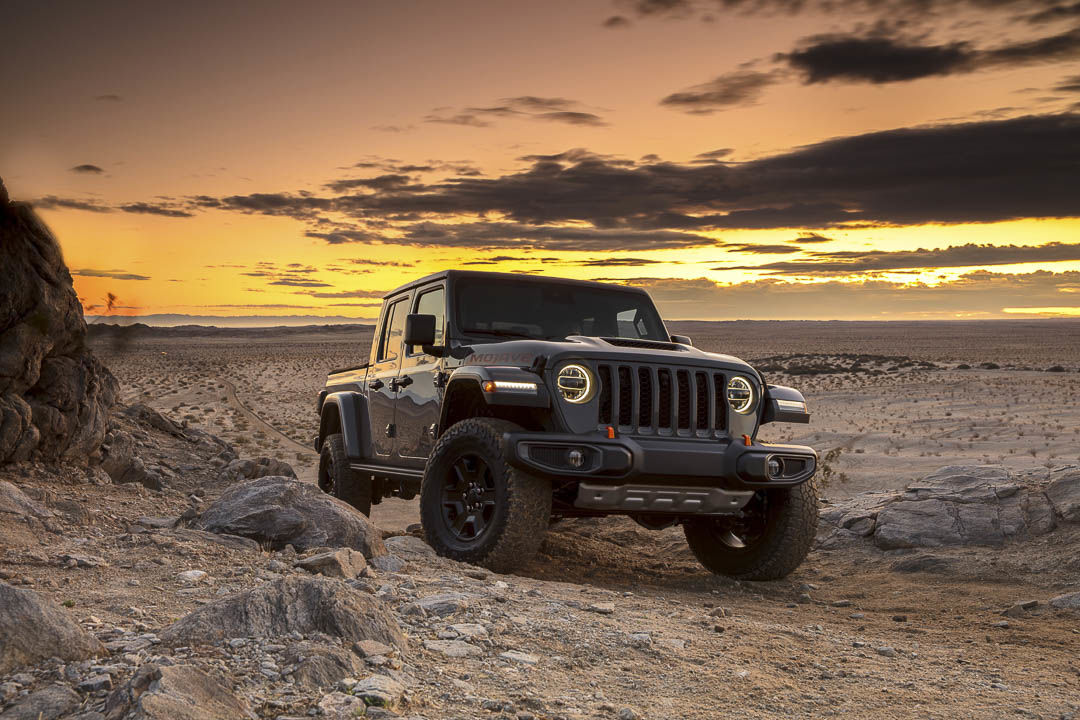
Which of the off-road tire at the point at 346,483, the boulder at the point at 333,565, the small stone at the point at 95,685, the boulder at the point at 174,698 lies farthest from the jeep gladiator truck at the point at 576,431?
the small stone at the point at 95,685

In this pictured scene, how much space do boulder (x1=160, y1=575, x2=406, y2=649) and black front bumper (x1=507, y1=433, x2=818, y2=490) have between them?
198 centimetres

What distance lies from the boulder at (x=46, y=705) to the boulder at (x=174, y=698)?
0.17m

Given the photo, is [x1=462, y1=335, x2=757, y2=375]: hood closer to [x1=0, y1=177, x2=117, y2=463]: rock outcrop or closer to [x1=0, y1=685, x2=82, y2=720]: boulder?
[x1=0, y1=685, x2=82, y2=720]: boulder

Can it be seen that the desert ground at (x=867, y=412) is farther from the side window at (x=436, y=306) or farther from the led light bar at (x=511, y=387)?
the side window at (x=436, y=306)

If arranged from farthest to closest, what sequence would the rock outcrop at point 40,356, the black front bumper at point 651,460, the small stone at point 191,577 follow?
the rock outcrop at point 40,356, the black front bumper at point 651,460, the small stone at point 191,577

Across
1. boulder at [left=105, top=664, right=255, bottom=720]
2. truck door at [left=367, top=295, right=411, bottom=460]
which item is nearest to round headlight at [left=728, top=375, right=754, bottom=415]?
truck door at [left=367, top=295, right=411, bottom=460]

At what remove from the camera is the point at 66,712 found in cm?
352

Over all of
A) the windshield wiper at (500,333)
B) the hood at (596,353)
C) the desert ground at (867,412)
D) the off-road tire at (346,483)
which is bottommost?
the desert ground at (867,412)

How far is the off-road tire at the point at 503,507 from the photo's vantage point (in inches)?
257

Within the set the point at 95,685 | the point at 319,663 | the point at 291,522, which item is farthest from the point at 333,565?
the point at 95,685

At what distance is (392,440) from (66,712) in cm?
530

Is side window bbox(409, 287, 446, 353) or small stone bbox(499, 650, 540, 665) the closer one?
small stone bbox(499, 650, 540, 665)

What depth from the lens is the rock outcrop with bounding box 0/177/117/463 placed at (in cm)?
895

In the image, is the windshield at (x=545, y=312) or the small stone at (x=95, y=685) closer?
the small stone at (x=95, y=685)
